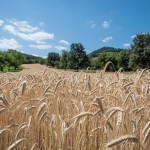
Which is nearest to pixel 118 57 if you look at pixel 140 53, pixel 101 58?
pixel 101 58

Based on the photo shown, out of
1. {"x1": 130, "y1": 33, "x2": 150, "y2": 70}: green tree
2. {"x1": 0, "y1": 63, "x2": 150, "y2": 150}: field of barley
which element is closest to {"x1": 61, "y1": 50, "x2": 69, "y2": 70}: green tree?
{"x1": 130, "y1": 33, "x2": 150, "y2": 70}: green tree

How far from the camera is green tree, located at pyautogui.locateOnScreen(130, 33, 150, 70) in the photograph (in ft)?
133

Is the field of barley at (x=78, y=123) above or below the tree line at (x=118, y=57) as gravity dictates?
below

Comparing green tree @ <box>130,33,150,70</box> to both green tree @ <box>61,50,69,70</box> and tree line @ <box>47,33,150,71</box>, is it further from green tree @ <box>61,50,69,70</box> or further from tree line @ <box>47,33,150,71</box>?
green tree @ <box>61,50,69,70</box>

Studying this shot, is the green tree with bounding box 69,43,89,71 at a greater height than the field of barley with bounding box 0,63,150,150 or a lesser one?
greater

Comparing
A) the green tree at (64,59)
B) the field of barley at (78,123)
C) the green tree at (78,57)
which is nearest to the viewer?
the field of barley at (78,123)

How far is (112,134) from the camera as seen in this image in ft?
6.10

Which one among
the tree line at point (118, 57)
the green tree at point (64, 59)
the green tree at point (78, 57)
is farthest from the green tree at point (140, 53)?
the green tree at point (64, 59)

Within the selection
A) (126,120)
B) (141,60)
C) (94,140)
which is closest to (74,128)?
(94,140)

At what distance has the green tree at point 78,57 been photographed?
66.2 meters

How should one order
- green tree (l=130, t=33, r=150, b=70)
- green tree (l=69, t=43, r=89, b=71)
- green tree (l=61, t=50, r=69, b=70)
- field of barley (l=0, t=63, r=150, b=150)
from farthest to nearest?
green tree (l=61, t=50, r=69, b=70) < green tree (l=69, t=43, r=89, b=71) < green tree (l=130, t=33, r=150, b=70) < field of barley (l=0, t=63, r=150, b=150)

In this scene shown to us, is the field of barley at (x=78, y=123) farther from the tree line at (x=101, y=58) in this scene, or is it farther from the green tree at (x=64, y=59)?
the green tree at (x=64, y=59)

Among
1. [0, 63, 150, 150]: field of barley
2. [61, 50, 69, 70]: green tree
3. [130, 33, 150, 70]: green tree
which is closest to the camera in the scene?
[0, 63, 150, 150]: field of barley

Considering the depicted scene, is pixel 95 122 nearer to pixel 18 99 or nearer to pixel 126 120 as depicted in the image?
pixel 126 120
